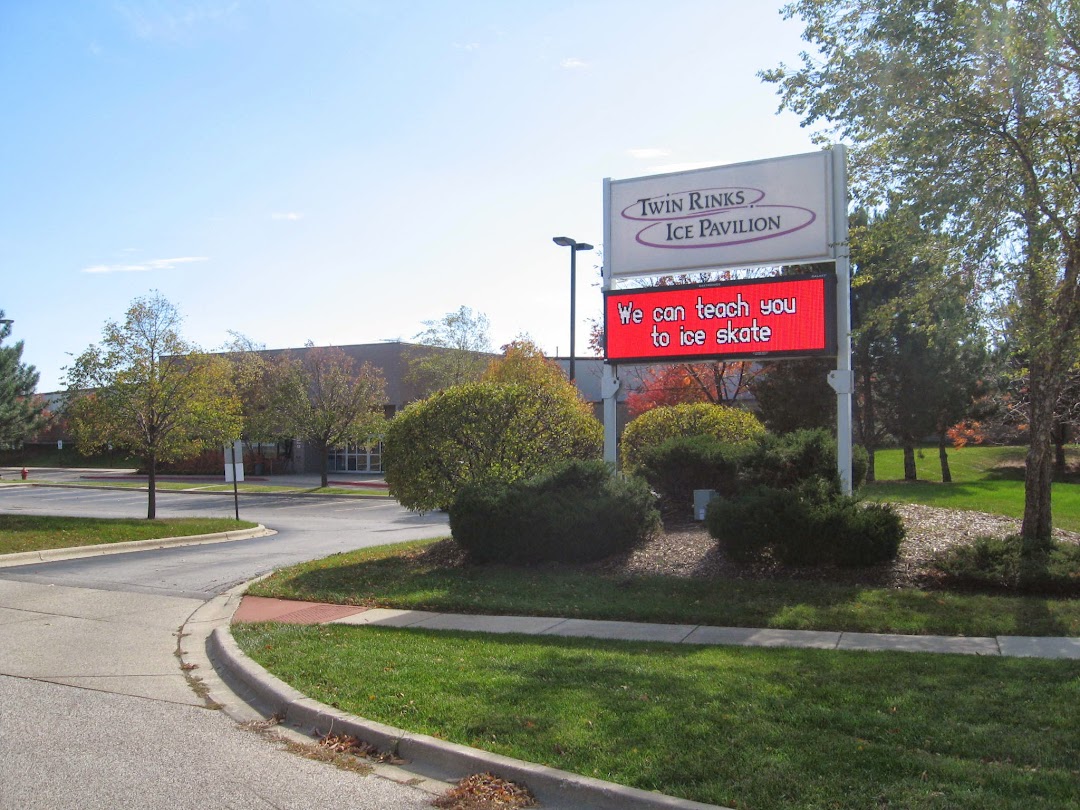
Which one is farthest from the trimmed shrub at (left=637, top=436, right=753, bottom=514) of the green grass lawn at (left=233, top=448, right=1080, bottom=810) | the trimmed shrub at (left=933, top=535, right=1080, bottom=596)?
the trimmed shrub at (left=933, top=535, right=1080, bottom=596)

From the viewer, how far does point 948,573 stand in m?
9.95

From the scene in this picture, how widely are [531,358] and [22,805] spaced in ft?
97.3

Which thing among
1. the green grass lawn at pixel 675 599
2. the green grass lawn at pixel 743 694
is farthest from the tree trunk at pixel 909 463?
the green grass lawn at pixel 743 694

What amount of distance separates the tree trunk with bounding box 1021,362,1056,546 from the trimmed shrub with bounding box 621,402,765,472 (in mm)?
6818

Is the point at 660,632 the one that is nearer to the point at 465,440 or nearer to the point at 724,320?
the point at 724,320

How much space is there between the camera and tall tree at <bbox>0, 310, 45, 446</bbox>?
37.9m

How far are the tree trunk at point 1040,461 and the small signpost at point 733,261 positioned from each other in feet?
7.18

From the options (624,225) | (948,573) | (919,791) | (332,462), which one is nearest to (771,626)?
(948,573)

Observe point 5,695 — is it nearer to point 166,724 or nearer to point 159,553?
point 166,724

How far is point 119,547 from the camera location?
17.2 metres

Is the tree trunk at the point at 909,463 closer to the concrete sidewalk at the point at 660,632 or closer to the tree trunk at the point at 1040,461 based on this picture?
the tree trunk at the point at 1040,461

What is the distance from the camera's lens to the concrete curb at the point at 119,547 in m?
15.4

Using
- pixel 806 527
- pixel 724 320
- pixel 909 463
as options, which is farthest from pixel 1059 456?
pixel 806 527

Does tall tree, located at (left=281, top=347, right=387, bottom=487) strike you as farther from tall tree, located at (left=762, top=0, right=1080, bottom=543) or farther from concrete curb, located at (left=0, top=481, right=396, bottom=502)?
tall tree, located at (left=762, top=0, right=1080, bottom=543)
